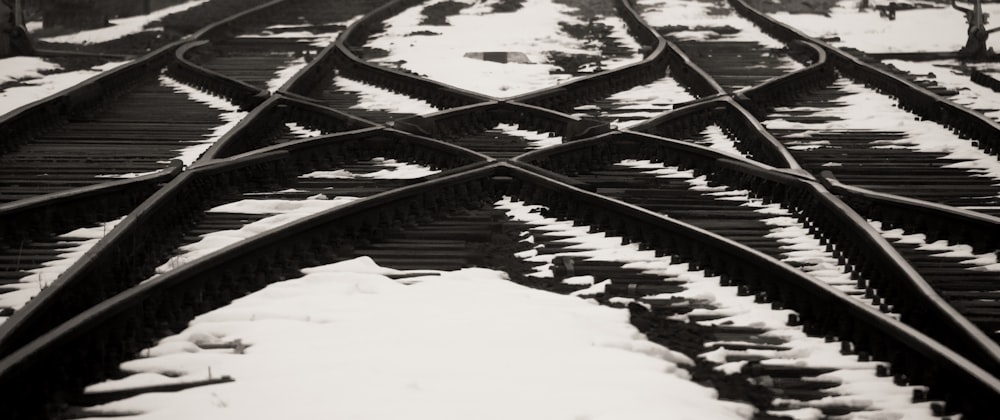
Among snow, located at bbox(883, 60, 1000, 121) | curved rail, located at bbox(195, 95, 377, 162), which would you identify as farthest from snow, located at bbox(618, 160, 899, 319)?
snow, located at bbox(883, 60, 1000, 121)

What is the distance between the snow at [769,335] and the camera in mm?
4230

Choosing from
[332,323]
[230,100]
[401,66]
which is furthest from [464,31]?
[332,323]

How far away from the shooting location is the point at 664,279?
576cm

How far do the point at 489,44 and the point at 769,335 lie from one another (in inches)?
429

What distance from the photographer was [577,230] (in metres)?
6.74

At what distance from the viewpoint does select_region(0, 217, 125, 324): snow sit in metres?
5.32

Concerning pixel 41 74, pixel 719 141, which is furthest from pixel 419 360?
pixel 41 74

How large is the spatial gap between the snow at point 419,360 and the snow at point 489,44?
606cm

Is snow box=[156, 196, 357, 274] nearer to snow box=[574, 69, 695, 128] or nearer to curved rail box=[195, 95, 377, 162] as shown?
curved rail box=[195, 95, 377, 162]

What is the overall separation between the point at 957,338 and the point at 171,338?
3076 millimetres

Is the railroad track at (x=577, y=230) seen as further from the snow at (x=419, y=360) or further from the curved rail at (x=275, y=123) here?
the snow at (x=419, y=360)

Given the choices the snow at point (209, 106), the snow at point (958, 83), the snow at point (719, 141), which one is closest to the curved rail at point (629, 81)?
the snow at point (719, 141)

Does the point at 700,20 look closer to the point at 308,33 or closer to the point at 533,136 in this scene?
the point at 308,33

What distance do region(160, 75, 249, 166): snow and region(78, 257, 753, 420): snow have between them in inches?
129
